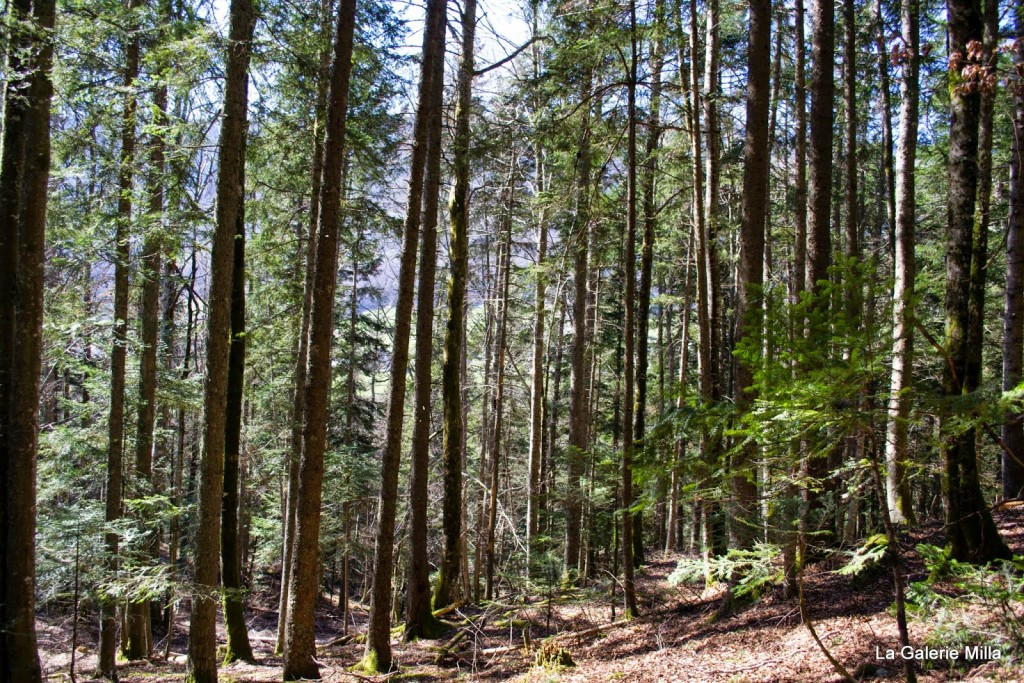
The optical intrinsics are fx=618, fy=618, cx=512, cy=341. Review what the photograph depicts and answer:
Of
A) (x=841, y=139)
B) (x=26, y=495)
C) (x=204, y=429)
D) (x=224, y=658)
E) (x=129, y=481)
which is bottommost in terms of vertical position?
(x=224, y=658)

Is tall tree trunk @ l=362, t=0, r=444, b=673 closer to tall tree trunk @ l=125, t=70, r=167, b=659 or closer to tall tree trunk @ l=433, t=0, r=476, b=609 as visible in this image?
tall tree trunk @ l=433, t=0, r=476, b=609

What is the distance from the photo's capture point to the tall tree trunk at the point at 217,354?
7434 mm

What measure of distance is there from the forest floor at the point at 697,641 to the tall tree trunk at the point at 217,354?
5.24ft

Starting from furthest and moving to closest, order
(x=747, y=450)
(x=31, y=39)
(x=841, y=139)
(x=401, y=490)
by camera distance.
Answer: (x=401, y=490) < (x=841, y=139) < (x=31, y=39) < (x=747, y=450)

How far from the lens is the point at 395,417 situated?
8.80 m

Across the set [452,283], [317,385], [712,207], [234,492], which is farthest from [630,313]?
[234,492]

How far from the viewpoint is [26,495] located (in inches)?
280

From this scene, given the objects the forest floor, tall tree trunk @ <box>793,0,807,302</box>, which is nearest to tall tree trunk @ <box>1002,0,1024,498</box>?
the forest floor

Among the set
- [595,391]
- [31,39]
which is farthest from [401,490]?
[31,39]

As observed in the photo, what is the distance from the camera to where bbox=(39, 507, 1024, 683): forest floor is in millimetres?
5281

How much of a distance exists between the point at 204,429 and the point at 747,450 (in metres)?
6.29

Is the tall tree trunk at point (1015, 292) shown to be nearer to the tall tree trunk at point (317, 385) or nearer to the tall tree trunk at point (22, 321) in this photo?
the tall tree trunk at point (317, 385)

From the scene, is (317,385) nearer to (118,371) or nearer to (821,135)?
(118,371)

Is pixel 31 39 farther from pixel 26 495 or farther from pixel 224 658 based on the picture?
pixel 224 658
